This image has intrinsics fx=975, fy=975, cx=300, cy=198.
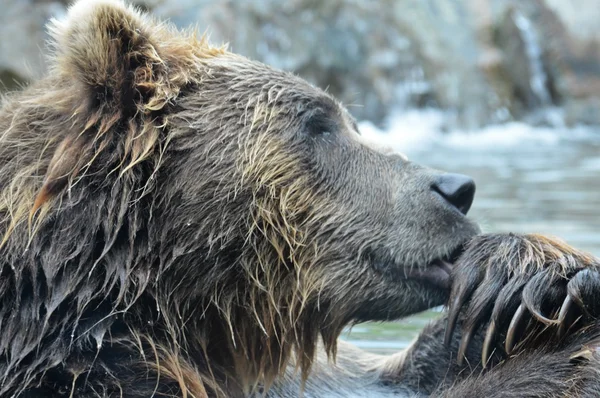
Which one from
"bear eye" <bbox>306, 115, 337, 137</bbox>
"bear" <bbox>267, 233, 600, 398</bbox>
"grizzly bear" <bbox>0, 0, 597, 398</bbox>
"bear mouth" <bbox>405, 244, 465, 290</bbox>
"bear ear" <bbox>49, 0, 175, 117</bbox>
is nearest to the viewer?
"bear" <bbox>267, 233, 600, 398</bbox>

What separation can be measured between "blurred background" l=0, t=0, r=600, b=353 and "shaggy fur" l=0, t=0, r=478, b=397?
893 centimetres

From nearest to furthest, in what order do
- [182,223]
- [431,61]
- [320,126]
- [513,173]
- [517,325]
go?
1. [517,325]
2. [182,223]
3. [320,126]
4. [513,173]
5. [431,61]

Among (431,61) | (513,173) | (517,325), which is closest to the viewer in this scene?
(517,325)

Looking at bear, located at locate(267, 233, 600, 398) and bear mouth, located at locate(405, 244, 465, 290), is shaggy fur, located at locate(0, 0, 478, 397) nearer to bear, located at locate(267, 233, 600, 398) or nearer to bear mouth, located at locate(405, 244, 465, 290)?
bear mouth, located at locate(405, 244, 465, 290)

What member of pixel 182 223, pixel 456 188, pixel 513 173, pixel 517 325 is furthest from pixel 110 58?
pixel 513 173

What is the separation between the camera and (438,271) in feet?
12.8

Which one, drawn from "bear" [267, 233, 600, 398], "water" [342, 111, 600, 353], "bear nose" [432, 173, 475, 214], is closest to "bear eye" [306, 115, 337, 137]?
"bear nose" [432, 173, 475, 214]

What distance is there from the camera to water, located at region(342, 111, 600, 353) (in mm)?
6236

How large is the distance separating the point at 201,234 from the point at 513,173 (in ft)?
27.4

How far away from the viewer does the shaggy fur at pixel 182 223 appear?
3436 millimetres

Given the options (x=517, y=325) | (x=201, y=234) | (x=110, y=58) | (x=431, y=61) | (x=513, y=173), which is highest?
(x=431, y=61)

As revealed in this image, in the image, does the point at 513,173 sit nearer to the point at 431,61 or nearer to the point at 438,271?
the point at 431,61

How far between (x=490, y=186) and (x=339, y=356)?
5.83m

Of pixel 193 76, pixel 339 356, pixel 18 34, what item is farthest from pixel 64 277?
pixel 18 34
